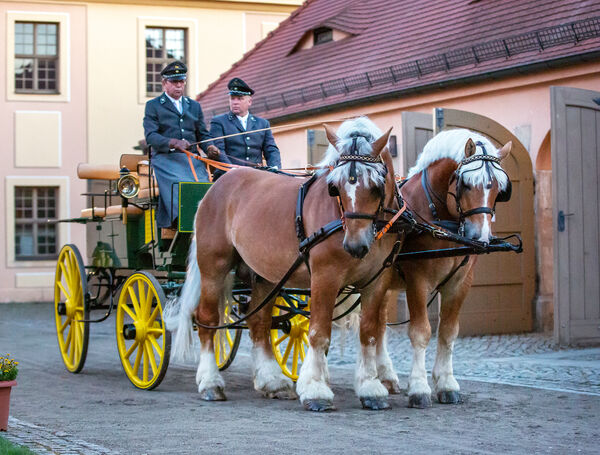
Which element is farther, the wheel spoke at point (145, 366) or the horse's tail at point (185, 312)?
the wheel spoke at point (145, 366)

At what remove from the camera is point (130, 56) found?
25891mm

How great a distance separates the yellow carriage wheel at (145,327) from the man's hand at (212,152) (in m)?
1.18

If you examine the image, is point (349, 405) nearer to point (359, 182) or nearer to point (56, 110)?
point (359, 182)

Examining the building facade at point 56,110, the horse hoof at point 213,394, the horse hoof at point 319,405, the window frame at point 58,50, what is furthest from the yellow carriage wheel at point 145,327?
the window frame at point 58,50

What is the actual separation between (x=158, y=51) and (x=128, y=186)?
17.6m

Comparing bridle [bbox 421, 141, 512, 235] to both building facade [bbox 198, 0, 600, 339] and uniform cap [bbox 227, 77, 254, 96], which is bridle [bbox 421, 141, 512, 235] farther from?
building facade [bbox 198, 0, 600, 339]

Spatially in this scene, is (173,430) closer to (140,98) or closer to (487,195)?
(487,195)

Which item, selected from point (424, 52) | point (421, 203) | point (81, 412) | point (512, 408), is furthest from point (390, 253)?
point (424, 52)

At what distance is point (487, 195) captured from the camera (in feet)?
23.7

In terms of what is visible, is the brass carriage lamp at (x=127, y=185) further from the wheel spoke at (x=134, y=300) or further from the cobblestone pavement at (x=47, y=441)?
the cobblestone pavement at (x=47, y=441)

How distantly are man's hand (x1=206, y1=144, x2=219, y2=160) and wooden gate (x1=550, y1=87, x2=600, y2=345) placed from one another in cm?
427

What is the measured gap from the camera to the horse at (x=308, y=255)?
6.92 m

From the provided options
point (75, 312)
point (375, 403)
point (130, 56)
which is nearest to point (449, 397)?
point (375, 403)

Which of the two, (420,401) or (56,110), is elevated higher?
(56,110)
